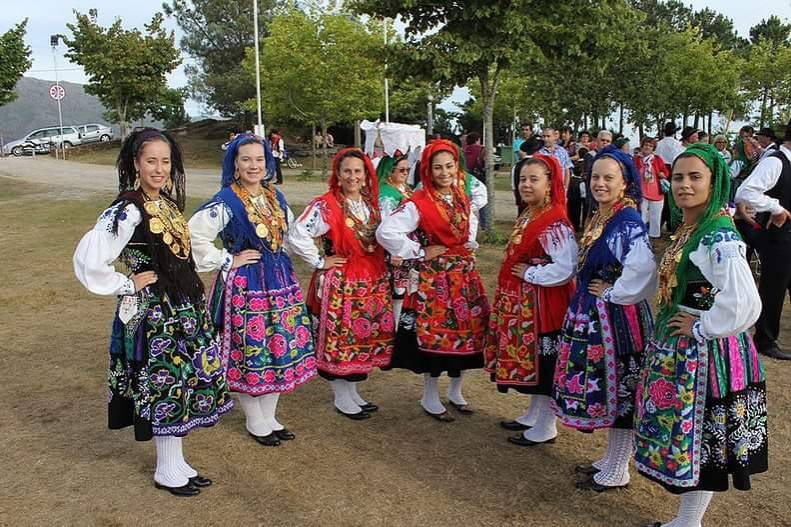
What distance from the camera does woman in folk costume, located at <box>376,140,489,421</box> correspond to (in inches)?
166

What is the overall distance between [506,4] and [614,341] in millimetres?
6825

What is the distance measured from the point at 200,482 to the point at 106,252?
1.34 metres

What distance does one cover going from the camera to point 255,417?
425 cm

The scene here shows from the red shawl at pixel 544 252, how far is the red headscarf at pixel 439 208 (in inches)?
17.3

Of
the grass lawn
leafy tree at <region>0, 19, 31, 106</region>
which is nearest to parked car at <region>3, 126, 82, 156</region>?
leafy tree at <region>0, 19, 31, 106</region>

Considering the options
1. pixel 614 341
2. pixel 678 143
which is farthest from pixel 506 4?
pixel 614 341

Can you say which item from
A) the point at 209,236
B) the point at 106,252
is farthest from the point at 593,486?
the point at 106,252

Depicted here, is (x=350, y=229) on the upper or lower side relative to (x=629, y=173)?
lower

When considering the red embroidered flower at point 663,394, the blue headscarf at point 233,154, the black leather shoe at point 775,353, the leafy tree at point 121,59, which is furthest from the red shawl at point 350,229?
the leafy tree at point 121,59

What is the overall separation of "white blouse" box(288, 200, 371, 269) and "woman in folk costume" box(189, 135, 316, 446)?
122 mm

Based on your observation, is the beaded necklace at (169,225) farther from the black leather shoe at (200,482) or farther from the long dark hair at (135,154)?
the black leather shoe at (200,482)

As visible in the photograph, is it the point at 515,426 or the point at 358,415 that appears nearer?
the point at 515,426

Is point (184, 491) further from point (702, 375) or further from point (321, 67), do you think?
point (321, 67)

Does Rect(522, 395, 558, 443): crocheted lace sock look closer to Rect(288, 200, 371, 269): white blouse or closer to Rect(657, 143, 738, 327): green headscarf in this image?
Rect(657, 143, 738, 327): green headscarf
